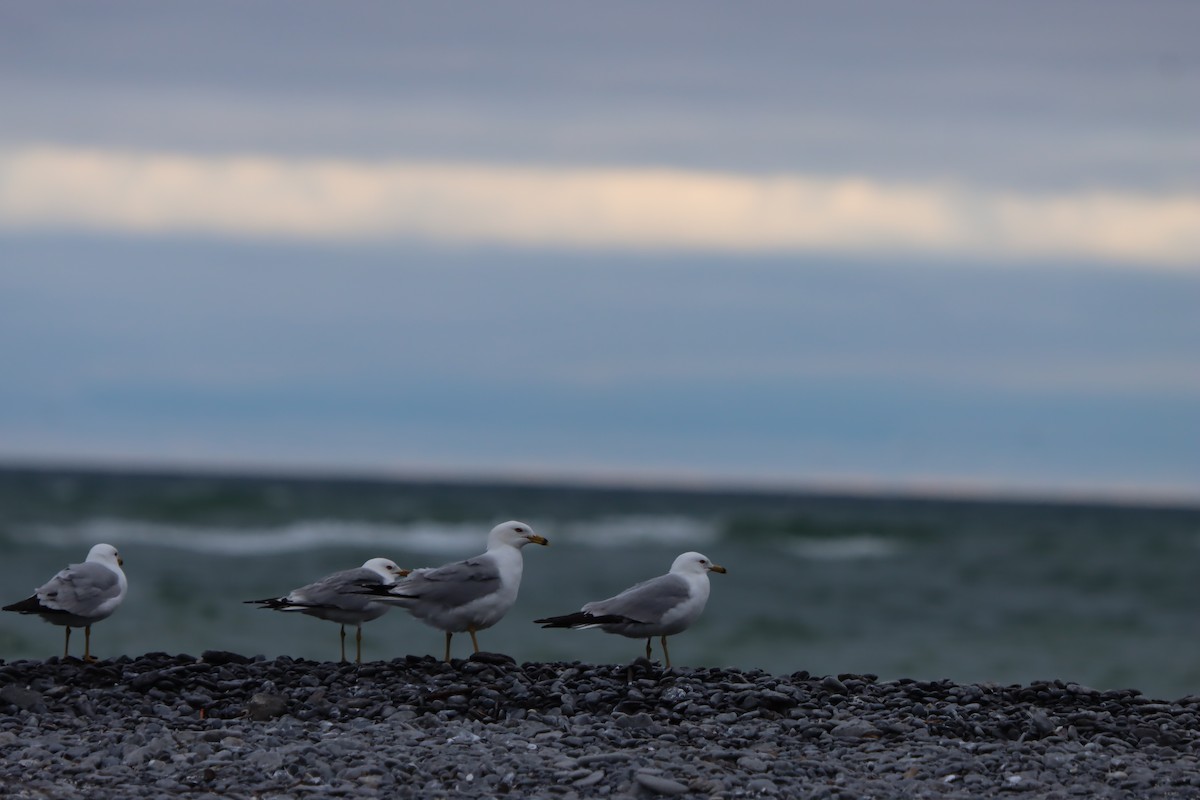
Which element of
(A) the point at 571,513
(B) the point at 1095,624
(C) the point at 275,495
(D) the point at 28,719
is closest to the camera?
(D) the point at 28,719

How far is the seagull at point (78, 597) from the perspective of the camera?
921 cm

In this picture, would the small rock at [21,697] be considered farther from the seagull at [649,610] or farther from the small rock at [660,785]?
the small rock at [660,785]

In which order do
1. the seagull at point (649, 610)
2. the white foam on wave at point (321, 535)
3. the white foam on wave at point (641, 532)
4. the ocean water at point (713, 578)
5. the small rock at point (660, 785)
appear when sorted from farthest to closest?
the white foam on wave at point (641, 532) → the white foam on wave at point (321, 535) → the ocean water at point (713, 578) → the seagull at point (649, 610) → the small rock at point (660, 785)

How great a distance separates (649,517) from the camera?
169 feet

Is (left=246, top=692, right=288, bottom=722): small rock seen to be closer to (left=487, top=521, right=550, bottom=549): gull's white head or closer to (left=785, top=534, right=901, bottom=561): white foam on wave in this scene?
(left=487, top=521, right=550, bottom=549): gull's white head

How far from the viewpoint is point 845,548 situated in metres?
38.3

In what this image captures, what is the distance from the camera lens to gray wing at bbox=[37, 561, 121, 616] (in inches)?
363

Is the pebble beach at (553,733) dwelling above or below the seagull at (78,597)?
below

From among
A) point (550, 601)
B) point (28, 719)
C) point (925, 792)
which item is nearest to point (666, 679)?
point (925, 792)

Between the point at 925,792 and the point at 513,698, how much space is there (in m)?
2.43

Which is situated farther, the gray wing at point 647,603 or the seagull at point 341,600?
the seagull at point 341,600

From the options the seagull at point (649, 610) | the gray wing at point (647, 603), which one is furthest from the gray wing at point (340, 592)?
the gray wing at point (647, 603)

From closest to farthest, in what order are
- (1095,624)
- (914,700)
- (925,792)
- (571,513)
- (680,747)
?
(925,792), (680,747), (914,700), (1095,624), (571,513)

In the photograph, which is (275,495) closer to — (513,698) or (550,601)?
(550,601)
